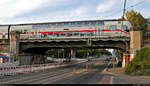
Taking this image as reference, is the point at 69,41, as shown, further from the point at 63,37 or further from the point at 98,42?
the point at 98,42

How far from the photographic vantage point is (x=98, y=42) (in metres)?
36.5

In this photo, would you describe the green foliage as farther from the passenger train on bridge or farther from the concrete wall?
the concrete wall

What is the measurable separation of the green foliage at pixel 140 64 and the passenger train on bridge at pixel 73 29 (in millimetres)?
8456

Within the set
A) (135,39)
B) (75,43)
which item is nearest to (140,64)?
(135,39)

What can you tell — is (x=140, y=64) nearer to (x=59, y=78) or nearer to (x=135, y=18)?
(x=59, y=78)

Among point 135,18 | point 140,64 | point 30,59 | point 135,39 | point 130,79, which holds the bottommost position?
point 30,59

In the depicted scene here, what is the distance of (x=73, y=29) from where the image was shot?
119 ft

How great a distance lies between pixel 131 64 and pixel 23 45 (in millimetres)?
26242

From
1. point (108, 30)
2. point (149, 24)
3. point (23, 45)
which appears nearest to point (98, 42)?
point (108, 30)

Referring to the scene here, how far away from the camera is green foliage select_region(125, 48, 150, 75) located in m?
22.0

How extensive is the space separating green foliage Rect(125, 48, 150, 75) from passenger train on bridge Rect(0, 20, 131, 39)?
8.46 metres

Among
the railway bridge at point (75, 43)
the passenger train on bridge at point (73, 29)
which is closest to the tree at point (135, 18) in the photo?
the railway bridge at point (75, 43)

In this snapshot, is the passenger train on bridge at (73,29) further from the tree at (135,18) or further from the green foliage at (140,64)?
the tree at (135,18)

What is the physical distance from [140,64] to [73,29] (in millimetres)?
17477
